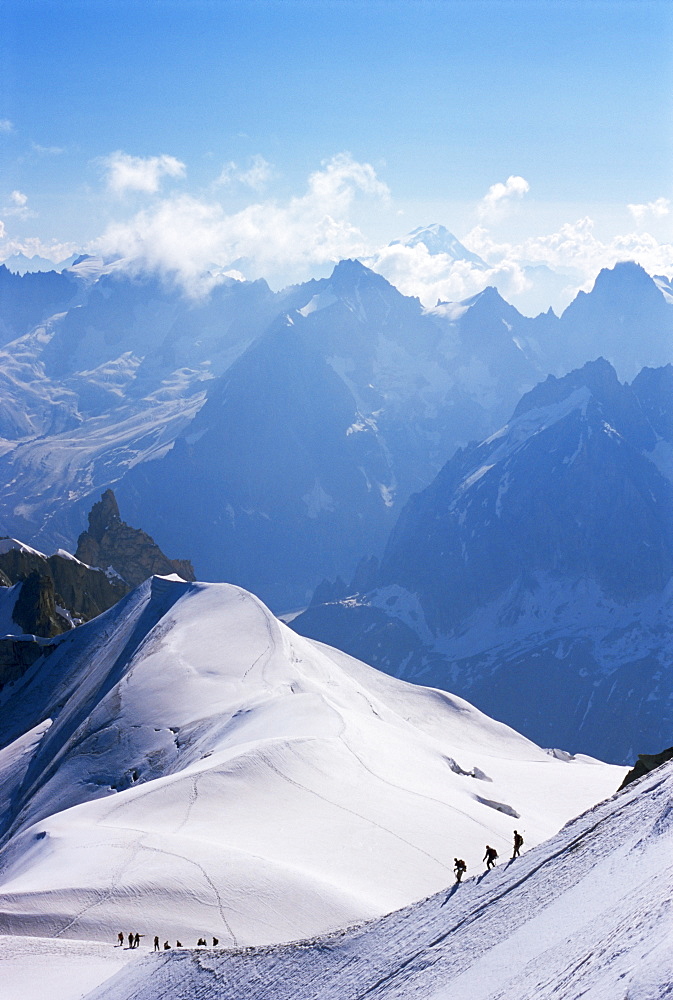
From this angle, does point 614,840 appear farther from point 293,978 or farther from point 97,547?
point 97,547

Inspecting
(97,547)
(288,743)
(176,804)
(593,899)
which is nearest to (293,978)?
(593,899)

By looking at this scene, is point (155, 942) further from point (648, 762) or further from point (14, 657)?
point (14, 657)

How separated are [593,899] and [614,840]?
3046 mm

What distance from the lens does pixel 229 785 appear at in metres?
52.2

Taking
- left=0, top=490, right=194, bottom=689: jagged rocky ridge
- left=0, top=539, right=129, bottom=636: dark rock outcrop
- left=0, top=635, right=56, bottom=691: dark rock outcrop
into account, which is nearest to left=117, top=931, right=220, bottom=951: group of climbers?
left=0, top=635, right=56, bottom=691: dark rock outcrop

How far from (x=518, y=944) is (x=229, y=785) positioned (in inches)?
1282

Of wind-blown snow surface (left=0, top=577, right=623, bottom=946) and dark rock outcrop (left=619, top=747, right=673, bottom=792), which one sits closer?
dark rock outcrop (left=619, top=747, right=673, bottom=792)

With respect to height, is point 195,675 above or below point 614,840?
below

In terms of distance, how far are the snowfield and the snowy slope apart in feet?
12.0

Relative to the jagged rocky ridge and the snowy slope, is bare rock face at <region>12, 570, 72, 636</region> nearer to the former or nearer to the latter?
the jagged rocky ridge

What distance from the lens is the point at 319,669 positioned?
98.1m

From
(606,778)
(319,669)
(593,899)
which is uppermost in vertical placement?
(593,899)

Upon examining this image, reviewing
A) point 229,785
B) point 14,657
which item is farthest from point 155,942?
point 14,657

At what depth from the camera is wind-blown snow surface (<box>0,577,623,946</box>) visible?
36.6 meters
